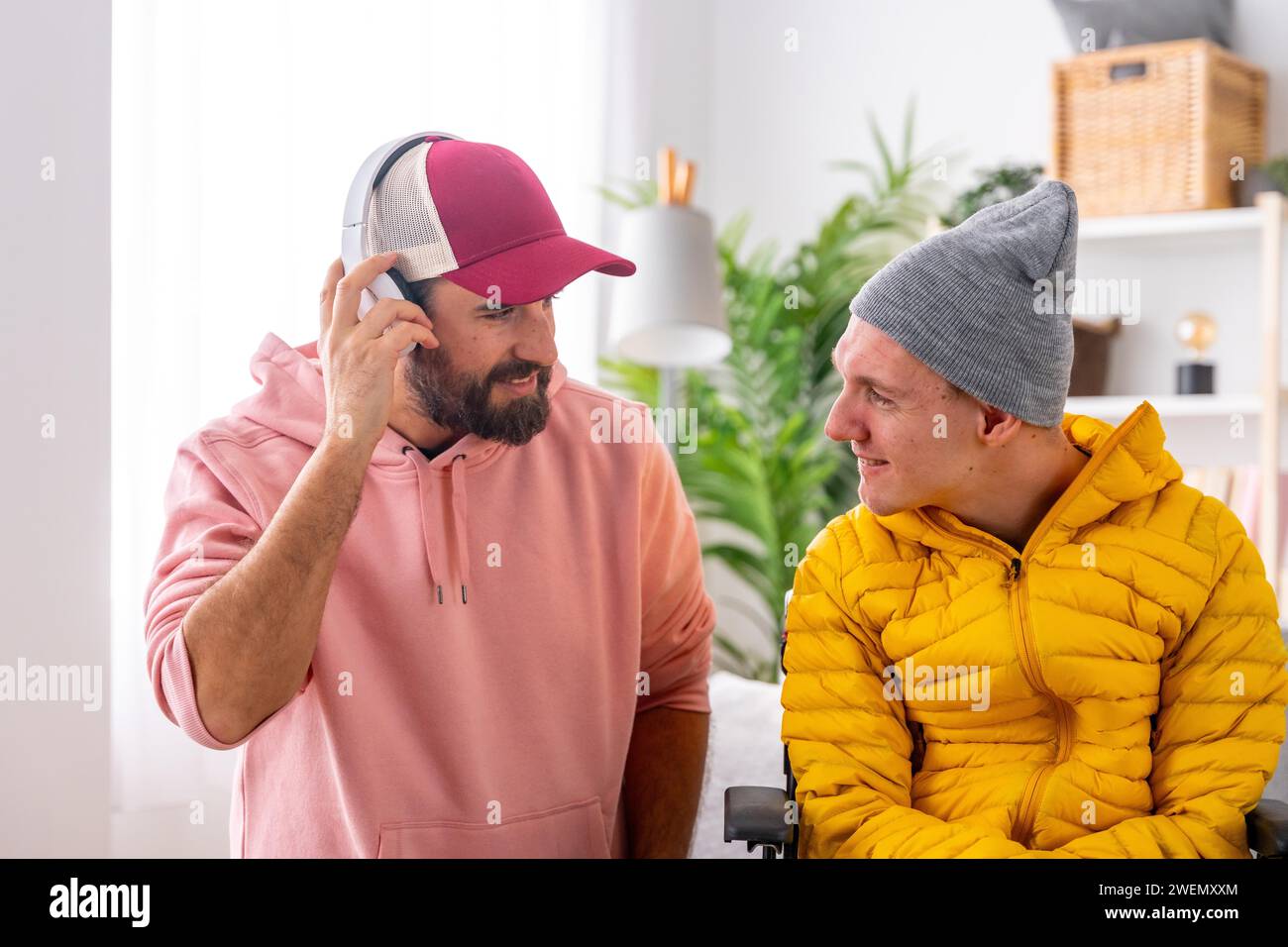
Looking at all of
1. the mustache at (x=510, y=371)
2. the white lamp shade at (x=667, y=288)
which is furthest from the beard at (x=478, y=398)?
the white lamp shade at (x=667, y=288)

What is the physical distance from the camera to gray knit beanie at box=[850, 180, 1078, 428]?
3.65 ft

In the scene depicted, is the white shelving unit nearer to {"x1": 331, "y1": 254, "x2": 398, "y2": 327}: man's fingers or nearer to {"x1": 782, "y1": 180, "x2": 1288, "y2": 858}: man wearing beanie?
{"x1": 782, "y1": 180, "x2": 1288, "y2": 858}: man wearing beanie

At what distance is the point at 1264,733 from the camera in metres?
1.14

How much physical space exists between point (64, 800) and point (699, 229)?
6.81 feet

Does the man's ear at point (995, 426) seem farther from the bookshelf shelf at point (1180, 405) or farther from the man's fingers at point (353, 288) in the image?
the bookshelf shelf at point (1180, 405)

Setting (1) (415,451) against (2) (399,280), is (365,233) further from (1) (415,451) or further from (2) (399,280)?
(1) (415,451)

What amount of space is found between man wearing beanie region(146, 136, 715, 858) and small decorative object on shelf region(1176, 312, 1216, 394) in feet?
6.78

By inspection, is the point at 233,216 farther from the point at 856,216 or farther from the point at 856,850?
the point at 856,216

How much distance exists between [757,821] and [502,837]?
0.81ft

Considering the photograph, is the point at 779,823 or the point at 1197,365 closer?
the point at 779,823

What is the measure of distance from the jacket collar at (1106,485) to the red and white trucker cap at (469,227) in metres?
0.41

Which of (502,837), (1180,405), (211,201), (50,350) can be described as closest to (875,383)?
(502,837)

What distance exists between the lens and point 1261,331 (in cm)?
296

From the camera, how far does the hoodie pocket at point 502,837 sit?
1.18m
